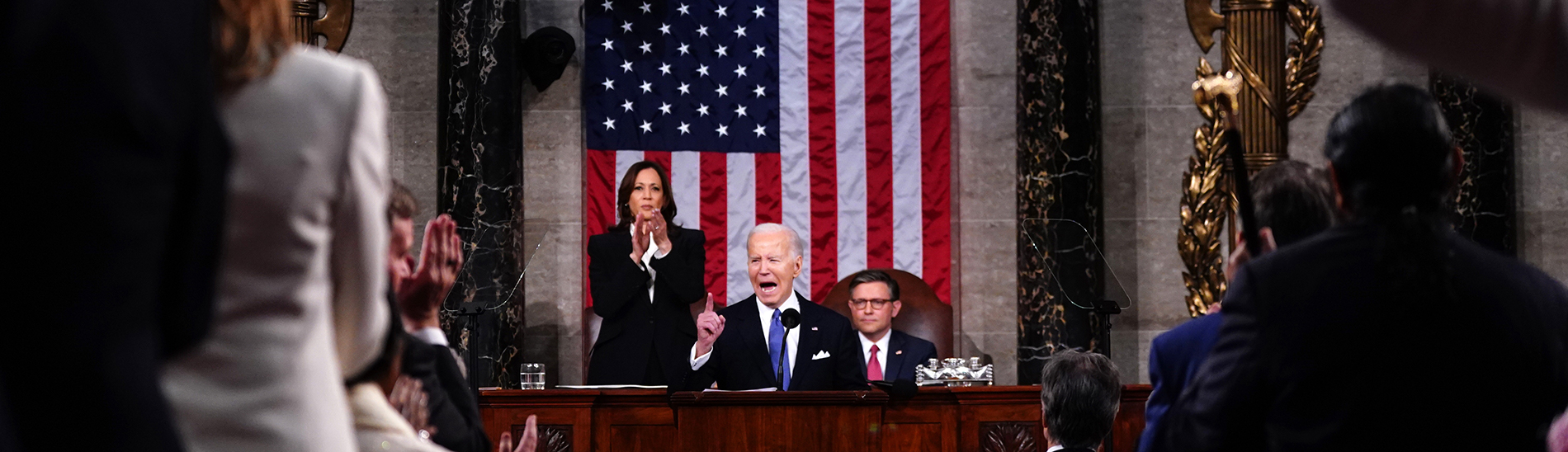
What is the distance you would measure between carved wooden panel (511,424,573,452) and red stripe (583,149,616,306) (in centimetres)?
295

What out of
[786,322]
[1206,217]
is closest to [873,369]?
[786,322]

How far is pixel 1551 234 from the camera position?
393 inches

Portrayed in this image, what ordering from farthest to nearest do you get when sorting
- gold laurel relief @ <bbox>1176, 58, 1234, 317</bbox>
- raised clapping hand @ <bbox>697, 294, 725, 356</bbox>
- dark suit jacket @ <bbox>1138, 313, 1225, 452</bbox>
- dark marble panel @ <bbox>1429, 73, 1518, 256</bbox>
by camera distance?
dark marble panel @ <bbox>1429, 73, 1518, 256</bbox>
gold laurel relief @ <bbox>1176, 58, 1234, 317</bbox>
raised clapping hand @ <bbox>697, 294, 725, 356</bbox>
dark suit jacket @ <bbox>1138, 313, 1225, 452</bbox>

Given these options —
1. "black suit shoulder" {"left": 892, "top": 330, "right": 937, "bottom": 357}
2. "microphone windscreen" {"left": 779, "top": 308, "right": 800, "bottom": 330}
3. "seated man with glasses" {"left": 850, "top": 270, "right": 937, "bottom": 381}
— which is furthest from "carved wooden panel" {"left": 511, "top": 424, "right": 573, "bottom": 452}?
"black suit shoulder" {"left": 892, "top": 330, "right": 937, "bottom": 357}

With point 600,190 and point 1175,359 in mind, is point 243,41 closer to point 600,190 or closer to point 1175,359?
point 1175,359

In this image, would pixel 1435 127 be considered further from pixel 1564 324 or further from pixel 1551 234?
pixel 1551 234

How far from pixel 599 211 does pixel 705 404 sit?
3.32 metres

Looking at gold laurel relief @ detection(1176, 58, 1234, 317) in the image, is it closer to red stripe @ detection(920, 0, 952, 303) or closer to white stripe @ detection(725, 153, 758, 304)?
red stripe @ detection(920, 0, 952, 303)

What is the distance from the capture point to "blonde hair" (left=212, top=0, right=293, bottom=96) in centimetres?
141

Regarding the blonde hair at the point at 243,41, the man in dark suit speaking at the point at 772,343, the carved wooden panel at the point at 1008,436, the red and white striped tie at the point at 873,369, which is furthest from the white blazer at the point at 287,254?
the red and white striped tie at the point at 873,369

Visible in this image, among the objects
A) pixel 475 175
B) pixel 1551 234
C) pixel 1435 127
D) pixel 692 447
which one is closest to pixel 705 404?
pixel 692 447

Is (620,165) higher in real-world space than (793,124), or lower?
lower

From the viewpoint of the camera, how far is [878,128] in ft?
33.0

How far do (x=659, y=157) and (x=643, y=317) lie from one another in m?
1.96
